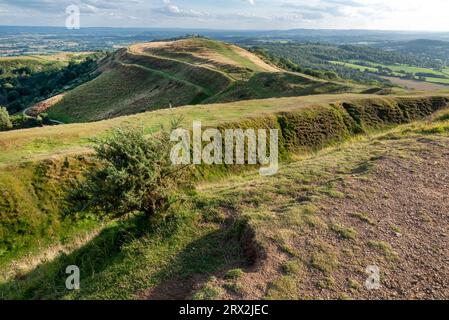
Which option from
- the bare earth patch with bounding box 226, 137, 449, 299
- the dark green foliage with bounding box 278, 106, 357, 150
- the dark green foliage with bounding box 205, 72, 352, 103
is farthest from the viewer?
the dark green foliage with bounding box 205, 72, 352, 103

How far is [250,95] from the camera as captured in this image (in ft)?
179

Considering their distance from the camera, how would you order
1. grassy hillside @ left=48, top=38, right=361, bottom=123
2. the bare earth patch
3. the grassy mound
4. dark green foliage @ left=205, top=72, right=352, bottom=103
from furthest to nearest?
grassy hillside @ left=48, top=38, right=361, bottom=123 → dark green foliage @ left=205, top=72, right=352, bottom=103 → the grassy mound → the bare earth patch

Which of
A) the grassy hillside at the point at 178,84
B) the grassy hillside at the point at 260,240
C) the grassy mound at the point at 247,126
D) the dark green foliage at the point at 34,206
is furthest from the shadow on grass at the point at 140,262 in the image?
the grassy hillside at the point at 178,84

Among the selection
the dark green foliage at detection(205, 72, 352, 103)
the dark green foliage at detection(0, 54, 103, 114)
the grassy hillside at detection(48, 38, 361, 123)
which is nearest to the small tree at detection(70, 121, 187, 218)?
the dark green foliage at detection(205, 72, 352, 103)

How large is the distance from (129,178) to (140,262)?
→ 9.96ft

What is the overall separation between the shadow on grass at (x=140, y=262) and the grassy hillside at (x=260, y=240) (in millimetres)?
39

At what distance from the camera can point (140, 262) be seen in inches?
455

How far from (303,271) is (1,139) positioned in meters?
23.4

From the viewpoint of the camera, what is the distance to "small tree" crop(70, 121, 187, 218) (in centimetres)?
1284

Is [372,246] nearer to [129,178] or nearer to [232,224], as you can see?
[232,224]

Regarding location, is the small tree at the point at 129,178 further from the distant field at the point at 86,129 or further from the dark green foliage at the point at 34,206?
the dark green foliage at the point at 34,206

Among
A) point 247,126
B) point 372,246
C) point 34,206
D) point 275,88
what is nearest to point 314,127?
point 247,126

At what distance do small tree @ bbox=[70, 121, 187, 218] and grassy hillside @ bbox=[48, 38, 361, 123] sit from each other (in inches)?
1470

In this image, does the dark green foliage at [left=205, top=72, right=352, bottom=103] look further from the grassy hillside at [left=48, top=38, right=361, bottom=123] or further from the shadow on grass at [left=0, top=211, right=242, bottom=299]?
the shadow on grass at [left=0, top=211, right=242, bottom=299]
